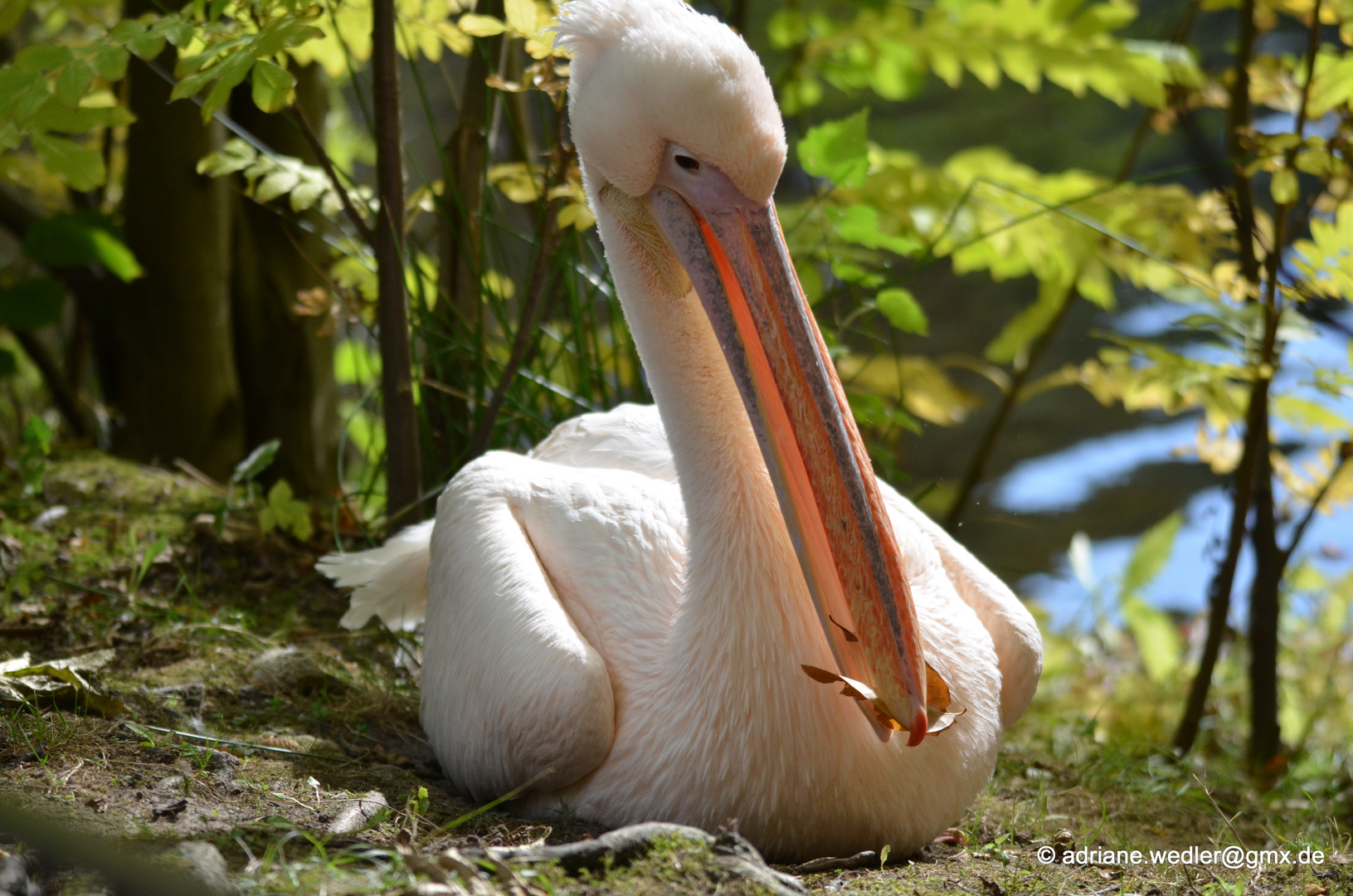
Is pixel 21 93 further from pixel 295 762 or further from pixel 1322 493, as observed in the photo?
pixel 1322 493

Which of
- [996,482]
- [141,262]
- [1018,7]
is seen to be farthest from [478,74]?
[996,482]

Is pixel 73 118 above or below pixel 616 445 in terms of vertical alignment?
above

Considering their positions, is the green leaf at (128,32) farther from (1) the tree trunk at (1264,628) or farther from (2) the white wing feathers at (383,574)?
(1) the tree trunk at (1264,628)

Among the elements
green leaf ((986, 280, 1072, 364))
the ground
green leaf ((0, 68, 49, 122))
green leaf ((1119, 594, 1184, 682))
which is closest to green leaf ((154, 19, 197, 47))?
green leaf ((0, 68, 49, 122))

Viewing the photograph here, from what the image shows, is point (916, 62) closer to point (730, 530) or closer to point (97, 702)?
point (730, 530)

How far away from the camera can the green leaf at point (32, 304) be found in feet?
13.7

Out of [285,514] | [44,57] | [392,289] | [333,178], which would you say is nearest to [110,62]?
[44,57]

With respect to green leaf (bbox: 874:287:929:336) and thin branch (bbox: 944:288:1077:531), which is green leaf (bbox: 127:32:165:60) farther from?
thin branch (bbox: 944:288:1077:531)

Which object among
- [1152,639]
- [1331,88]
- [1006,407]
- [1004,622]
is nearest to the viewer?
[1004,622]

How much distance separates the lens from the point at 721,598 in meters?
2.25

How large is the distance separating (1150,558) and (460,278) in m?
3.59

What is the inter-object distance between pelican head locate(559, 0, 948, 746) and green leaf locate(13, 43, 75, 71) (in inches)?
47.5

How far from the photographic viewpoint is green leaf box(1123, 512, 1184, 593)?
5.36 metres

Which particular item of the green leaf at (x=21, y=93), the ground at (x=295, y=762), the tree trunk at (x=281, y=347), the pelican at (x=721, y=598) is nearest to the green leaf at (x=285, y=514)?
the ground at (x=295, y=762)
